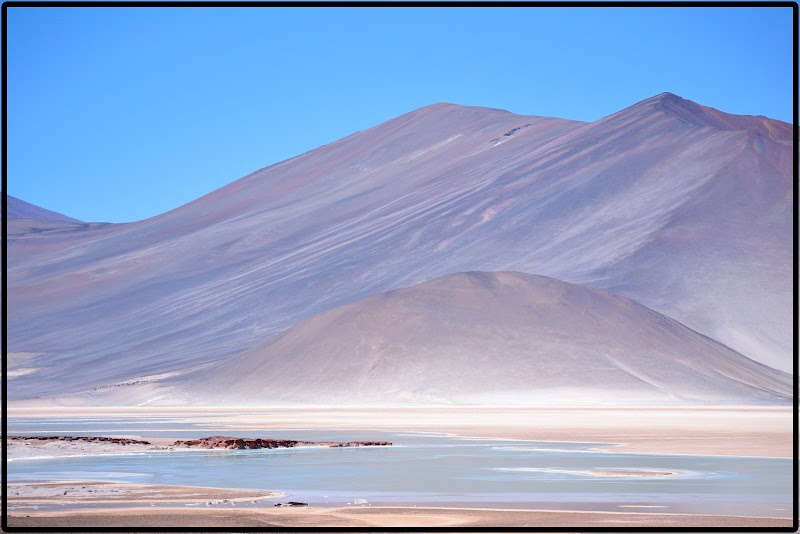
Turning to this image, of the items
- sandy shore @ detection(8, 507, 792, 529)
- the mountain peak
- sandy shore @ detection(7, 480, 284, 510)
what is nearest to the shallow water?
sandy shore @ detection(7, 480, 284, 510)

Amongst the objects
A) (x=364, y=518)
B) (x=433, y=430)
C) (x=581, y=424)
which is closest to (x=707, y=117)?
(x=581, y=424)

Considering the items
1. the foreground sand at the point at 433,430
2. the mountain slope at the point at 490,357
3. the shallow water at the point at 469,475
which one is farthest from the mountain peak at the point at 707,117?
the shallow water at the point at 469,475

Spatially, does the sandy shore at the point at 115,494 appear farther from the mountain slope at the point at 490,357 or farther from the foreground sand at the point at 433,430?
the mountain slope at the point at 490,357

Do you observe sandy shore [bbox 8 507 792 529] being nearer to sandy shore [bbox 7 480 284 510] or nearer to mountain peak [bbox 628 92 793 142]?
sandy shore [bbox 7 480 284 510]

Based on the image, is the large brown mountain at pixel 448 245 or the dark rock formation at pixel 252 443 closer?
the dark rock formation at pixel 252 443

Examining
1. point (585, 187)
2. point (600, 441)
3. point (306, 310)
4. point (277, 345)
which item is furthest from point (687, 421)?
point (585, 187)

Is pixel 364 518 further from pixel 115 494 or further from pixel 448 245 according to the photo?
pixel 448 245

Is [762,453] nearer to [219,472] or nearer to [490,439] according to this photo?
[490,439]
